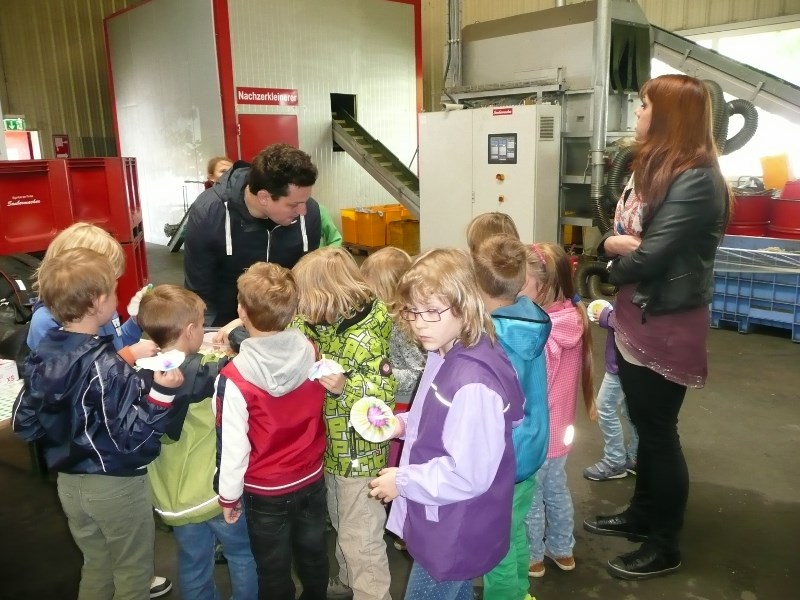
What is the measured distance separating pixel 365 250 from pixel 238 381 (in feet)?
25.2

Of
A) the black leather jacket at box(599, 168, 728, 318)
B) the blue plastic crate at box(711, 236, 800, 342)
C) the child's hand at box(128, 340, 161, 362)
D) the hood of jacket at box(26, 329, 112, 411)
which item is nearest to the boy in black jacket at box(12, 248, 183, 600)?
the hood of jacket at box(26, 329, 112, 411)

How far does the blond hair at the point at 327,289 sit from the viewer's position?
5.89 feet

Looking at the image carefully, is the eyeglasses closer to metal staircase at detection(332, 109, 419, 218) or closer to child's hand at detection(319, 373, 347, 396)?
child's hand at detection(319, 373, 347, 396)

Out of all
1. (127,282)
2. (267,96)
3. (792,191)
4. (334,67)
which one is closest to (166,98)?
(267,96)

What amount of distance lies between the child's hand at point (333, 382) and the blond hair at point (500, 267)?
478 mm

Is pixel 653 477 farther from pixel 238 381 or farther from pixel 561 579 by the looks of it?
pixel 238 381

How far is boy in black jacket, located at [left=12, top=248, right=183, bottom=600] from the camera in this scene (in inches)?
64.1

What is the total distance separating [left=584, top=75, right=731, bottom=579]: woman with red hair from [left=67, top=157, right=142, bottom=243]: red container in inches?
121

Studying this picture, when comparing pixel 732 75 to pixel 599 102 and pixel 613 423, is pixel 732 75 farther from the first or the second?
pixel 613 423

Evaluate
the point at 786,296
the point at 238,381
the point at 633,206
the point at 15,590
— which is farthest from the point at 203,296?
the point at 786,296

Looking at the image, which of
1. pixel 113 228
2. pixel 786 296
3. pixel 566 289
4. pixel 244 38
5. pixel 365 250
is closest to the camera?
pixel 566 289

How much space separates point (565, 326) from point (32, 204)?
9.62 feet

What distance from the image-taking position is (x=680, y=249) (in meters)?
2.01

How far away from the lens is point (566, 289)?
2.16m
